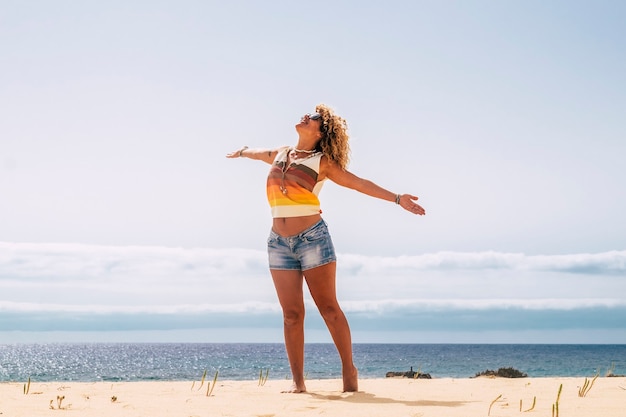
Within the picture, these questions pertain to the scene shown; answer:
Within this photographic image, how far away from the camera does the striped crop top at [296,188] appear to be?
5.31m

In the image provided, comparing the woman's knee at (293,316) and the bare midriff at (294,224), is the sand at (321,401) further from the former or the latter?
the bare midriff at (294,224)

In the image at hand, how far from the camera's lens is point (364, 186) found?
535 cm

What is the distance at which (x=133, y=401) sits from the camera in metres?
4.72

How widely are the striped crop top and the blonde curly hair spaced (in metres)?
0.10

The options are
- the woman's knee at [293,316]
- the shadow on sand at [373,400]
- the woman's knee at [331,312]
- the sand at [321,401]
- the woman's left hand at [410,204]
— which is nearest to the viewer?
the sand at [321,401]

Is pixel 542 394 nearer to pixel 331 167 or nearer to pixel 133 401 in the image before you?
pixel 331 167

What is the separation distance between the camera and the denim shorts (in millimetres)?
5238

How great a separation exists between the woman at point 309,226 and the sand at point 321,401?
495mm

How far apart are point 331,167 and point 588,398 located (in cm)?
259

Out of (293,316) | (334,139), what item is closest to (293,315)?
(293,316)

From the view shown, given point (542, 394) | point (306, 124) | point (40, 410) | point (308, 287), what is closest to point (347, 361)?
point (308, 287)

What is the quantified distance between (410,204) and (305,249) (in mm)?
903

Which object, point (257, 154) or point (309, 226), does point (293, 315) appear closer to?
point (309, 226)

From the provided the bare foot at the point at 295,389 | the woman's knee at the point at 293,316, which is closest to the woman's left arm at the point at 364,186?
the woman's knee at the point at 293,316
